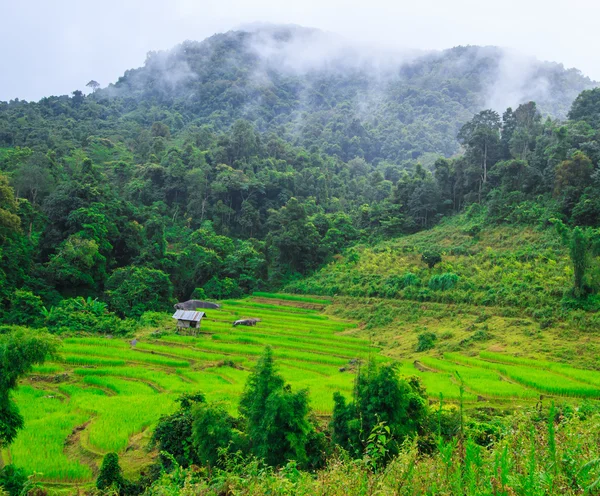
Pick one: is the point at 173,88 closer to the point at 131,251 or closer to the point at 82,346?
the point at 131,251

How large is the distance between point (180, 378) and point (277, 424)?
1237 centimetres

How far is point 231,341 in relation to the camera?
26.9m

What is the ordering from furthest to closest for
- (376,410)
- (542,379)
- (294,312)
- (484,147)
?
(484,147) < (294,312) < (542,379) < (376,410)

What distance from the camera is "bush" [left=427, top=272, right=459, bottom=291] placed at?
29.2 metres

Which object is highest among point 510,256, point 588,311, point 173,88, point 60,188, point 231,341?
point 173,88

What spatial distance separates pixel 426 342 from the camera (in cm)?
2328

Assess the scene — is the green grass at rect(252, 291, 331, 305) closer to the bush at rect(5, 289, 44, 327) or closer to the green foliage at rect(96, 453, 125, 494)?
the bush at rect(5, 289, 44, 327)

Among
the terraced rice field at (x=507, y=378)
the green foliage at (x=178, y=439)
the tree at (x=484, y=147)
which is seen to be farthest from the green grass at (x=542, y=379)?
the tree at (x=484, y=147)

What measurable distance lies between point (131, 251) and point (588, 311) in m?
36.4

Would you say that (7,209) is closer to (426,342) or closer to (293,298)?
(293,298)

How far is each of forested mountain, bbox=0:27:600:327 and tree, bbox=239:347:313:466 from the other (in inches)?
935

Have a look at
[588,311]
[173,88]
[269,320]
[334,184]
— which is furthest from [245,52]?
[588,311]

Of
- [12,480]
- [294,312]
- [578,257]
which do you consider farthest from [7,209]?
[578,257]

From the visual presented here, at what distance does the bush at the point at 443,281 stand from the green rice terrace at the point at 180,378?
5.90 metres
